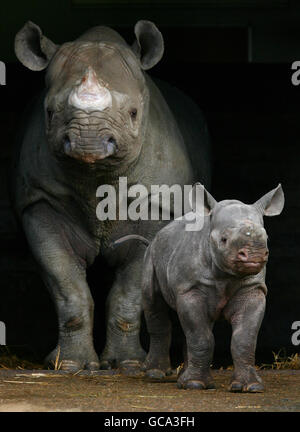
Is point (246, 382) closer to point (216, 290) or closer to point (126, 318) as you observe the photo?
point (216, 290)

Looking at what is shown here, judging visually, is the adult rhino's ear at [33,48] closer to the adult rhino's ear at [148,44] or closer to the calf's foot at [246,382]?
the adult rhino's ear at [148,44]

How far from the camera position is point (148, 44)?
1027 cm

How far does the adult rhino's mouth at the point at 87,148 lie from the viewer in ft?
29.7

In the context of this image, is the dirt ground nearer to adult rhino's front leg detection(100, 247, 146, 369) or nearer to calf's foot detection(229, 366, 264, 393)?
calf's foot detection(229, 366, 264, 393)

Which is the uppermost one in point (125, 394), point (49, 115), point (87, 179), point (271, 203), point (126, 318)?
point (49, 115)

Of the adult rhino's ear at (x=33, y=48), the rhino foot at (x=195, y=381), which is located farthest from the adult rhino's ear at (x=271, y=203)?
the adult rhino's ear at (x=33, y=48)

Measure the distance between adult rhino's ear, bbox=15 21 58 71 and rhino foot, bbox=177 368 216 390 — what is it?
119 inches

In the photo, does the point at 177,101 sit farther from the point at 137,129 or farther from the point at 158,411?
the point at 158,411

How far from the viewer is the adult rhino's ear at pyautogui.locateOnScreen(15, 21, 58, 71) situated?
1013 cm

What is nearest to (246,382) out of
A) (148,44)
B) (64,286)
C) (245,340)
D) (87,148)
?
(245,340)

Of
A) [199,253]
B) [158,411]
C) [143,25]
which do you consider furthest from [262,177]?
[158,411]

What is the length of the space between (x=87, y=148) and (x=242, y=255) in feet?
5.96

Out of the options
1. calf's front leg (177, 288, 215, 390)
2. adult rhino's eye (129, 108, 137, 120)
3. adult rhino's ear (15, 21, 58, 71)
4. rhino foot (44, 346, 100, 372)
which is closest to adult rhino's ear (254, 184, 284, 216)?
calf's front leg (177, 288, 215, 390)

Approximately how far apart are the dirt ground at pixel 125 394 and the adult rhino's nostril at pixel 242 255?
2.64 feet
